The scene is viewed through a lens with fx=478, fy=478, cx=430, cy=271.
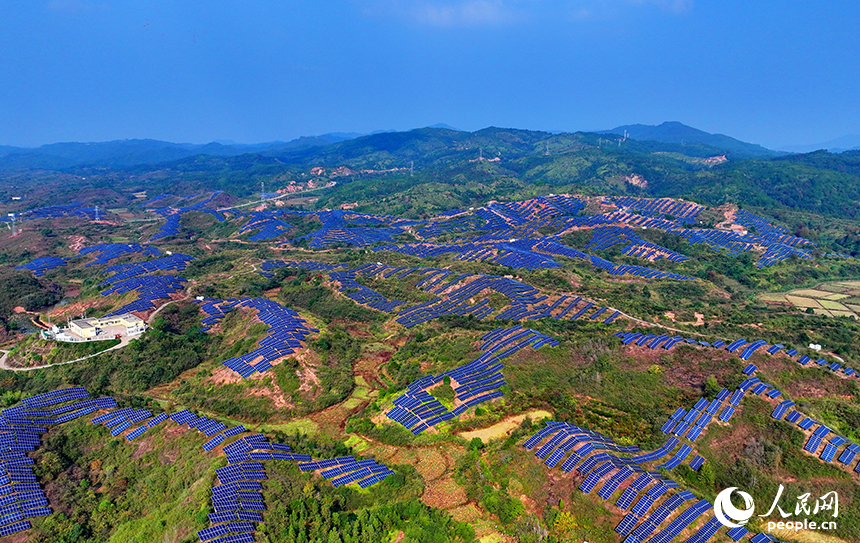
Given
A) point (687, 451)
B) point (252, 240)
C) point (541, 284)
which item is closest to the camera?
point (687, 451)

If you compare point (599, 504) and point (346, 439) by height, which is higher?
point (599, 504)

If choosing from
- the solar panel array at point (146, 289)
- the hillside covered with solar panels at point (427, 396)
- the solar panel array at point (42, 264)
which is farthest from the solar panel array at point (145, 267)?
the solar panel array at point (42, 264)

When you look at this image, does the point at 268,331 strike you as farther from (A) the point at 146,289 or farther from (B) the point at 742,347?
(B) the point at 742,347

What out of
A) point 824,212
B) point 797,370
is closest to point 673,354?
point 797,370

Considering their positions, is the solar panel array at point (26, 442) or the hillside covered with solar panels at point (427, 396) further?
the hillside covered with solar panels at point (427, 396)

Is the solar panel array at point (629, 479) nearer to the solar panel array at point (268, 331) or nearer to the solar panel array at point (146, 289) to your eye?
the solar panel array at point (268, 331)

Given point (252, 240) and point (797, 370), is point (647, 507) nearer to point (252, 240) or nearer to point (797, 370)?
point (797, 370)

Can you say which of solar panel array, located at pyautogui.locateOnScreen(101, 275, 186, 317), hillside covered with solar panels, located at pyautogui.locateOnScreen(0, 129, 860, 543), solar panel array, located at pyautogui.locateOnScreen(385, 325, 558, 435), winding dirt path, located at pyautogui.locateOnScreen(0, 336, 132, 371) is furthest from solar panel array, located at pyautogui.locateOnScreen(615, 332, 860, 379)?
solar panel array, located at pyautogui.locateOnScreen(101, 275, 186, 317)

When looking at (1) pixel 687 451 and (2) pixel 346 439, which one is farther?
(2) pixel 346 439
